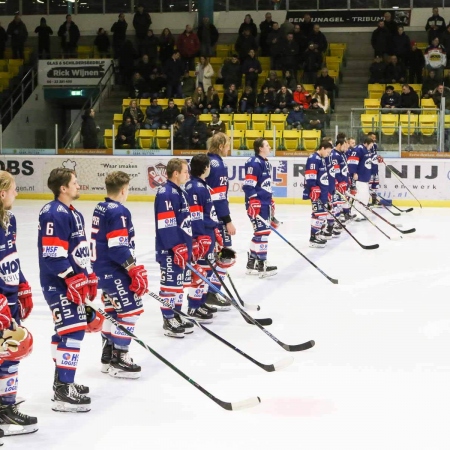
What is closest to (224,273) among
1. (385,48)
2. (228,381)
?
(228,381)

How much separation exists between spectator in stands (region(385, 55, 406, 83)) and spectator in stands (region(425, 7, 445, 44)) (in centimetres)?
94

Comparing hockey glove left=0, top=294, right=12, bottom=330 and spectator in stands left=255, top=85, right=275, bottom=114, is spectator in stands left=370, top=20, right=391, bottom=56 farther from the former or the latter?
hockey glove left=0, top=294, right=12, bottom=330

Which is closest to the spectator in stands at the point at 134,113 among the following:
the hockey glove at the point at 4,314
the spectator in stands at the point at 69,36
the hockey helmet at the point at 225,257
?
the spectator in stands at the point at 69,36

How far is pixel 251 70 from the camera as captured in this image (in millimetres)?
19766

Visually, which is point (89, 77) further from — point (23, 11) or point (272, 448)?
point (272, 448)

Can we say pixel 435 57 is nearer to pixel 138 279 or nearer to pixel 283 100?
pixel 283 100

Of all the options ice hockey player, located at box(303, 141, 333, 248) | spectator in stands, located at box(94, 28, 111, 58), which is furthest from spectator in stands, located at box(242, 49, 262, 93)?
ice hockey player, located at box(303, 141, 333, 248)

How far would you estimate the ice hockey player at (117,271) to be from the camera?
497 cm

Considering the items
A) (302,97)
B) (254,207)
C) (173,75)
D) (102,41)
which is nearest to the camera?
(254,207)

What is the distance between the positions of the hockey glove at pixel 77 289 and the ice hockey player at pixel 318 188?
262 inches

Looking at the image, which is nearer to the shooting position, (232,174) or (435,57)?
(232,174)

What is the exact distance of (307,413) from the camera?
180 inches

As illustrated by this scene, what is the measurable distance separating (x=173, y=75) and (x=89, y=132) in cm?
331

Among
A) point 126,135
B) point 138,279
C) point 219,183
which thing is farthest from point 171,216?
point 126,135
